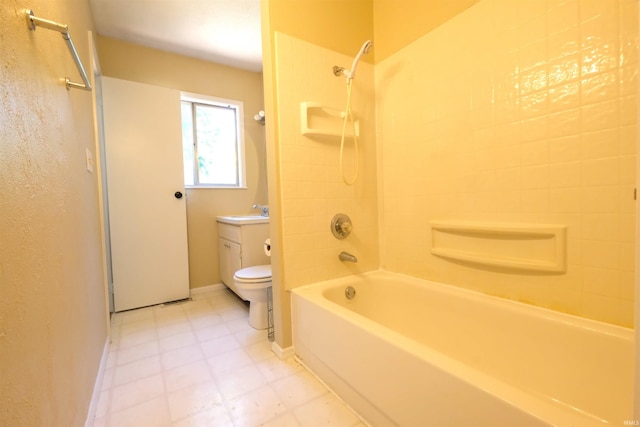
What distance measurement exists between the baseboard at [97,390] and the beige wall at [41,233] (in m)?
0.06

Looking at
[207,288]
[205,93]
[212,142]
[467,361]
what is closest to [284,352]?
[467,361]

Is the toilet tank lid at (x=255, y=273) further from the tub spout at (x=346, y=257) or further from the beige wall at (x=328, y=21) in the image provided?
the beige wall at (x=328, y=21)

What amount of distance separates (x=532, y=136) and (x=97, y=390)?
7.72ft

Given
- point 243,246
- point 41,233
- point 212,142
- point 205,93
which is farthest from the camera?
point 212,142

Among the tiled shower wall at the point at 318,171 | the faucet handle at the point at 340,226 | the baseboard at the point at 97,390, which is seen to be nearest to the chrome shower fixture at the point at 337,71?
the tiled shower wall at the point at 318,171

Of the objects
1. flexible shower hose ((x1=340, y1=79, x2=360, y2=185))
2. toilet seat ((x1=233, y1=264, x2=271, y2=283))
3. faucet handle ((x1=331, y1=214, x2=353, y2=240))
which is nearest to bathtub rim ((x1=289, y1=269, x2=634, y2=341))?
faucet handle ((x1=331, y1=214, x2=353, y2=240))

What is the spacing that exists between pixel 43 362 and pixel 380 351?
3.29 feet

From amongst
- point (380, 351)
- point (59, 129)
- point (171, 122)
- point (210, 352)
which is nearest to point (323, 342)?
point (380, 351)

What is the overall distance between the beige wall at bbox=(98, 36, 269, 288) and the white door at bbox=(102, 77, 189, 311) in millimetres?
210

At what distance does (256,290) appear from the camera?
1995 millimetres

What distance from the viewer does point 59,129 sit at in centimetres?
95

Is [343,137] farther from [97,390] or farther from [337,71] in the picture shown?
[97,390]

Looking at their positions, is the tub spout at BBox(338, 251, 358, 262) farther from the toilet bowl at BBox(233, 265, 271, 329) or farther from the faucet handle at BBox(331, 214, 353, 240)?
the toilet bowl at BBox(233, 265, 271, 329)

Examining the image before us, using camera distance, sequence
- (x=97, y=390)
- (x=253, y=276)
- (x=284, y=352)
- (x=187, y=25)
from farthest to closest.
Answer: (x=187, y=25), (x=253, y=276), (x=284, y=352), (x=97, y=390)
